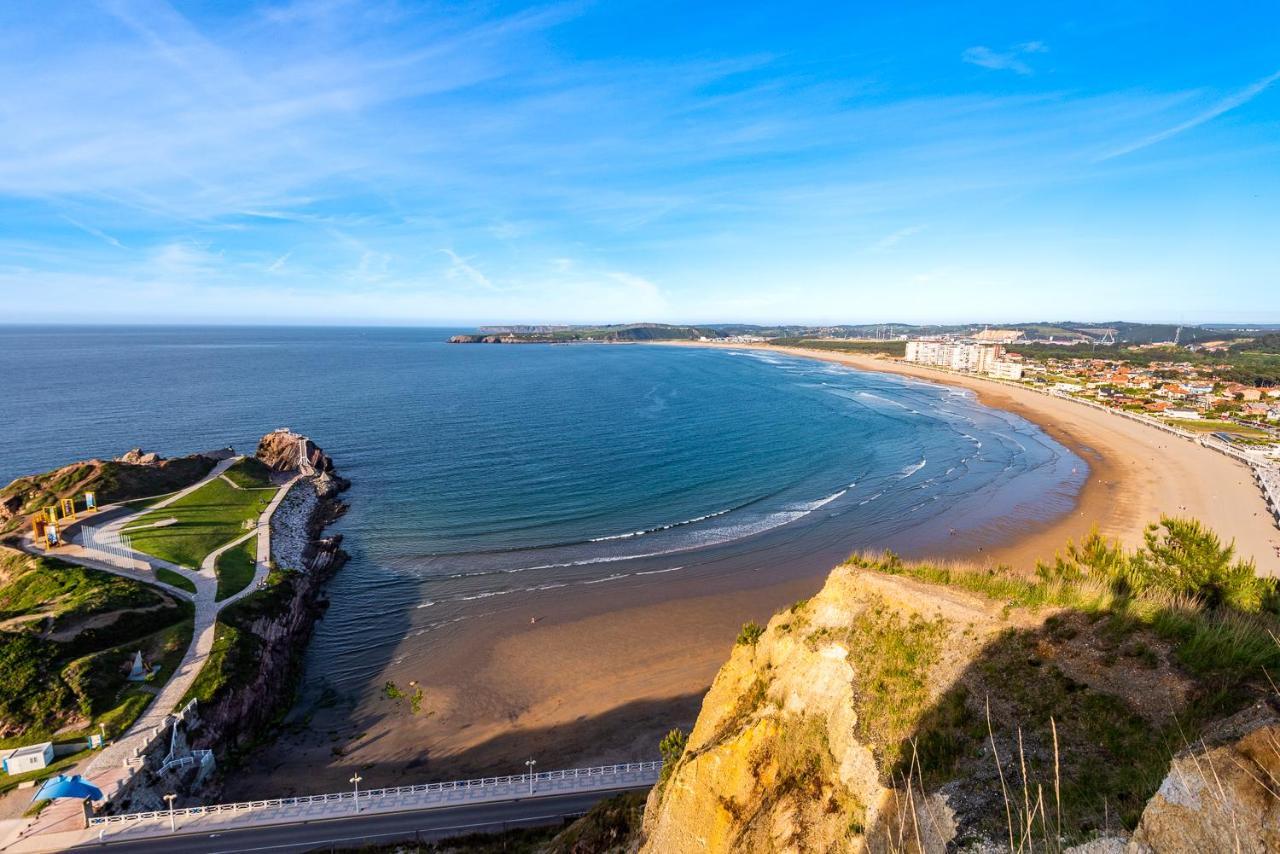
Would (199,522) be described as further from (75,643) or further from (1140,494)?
(1140,494)

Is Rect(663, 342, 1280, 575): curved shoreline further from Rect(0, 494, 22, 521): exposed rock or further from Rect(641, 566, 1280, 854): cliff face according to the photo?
Rect(0, 494, 22, 521): exposed rock

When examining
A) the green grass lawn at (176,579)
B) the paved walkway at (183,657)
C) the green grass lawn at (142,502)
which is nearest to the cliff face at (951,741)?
the paved walkway at (183,657)

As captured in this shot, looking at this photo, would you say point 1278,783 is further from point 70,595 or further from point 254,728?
point 70,595

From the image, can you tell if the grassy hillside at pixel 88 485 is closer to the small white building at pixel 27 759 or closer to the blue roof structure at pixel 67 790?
the small white building at pixel 27 759

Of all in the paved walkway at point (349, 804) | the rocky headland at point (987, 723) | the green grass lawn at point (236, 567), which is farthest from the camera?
the green grass lawn at point (236, 567)

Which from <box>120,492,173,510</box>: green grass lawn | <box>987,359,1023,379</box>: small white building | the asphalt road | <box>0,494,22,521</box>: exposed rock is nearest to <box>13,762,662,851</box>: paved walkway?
the asphalt road

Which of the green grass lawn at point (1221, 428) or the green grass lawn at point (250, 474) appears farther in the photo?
the green grass lawn at point (1221, 428)

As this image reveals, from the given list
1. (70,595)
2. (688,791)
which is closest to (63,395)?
(70,595)
